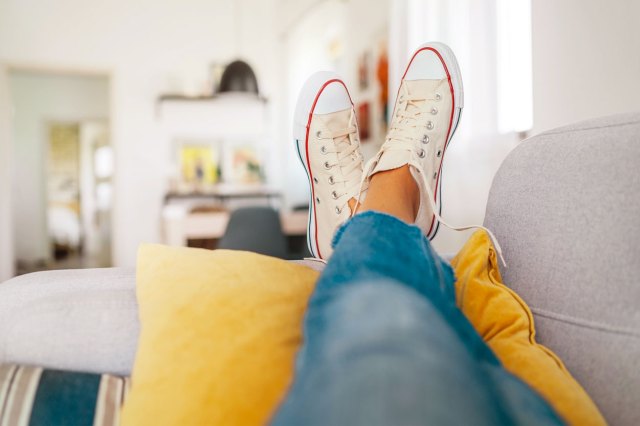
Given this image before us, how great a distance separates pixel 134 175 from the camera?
183 inches

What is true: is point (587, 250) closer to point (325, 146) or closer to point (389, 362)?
point (389, 362)

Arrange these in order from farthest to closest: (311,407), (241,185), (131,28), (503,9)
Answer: (241,185)
(131,28)
(503,9)
(311,407)

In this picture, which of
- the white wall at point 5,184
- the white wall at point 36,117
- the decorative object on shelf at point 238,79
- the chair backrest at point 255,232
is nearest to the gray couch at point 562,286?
the chair backrest at point 255,232

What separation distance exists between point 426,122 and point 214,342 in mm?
852

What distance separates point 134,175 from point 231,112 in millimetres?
1168

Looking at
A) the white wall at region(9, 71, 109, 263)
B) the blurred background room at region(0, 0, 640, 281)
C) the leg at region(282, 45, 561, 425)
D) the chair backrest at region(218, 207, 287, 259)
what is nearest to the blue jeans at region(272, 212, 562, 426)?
the leg at region(282, 45, 561, 425)

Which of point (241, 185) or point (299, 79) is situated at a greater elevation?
point (299, 79)

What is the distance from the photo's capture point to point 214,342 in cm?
47

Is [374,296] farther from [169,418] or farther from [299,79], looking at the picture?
[299,79]

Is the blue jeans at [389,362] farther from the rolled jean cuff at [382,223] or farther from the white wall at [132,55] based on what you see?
the white wall at [132,55]

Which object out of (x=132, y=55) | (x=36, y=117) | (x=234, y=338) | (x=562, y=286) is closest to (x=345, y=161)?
(x=562, y=286)

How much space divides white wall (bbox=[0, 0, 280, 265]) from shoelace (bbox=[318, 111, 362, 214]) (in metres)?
3.83

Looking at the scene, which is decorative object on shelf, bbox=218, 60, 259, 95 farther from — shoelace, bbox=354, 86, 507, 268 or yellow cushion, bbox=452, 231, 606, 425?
yellow cushion, bbox=452, 231, 606, 425

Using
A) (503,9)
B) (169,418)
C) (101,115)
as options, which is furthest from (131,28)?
(169,418)
